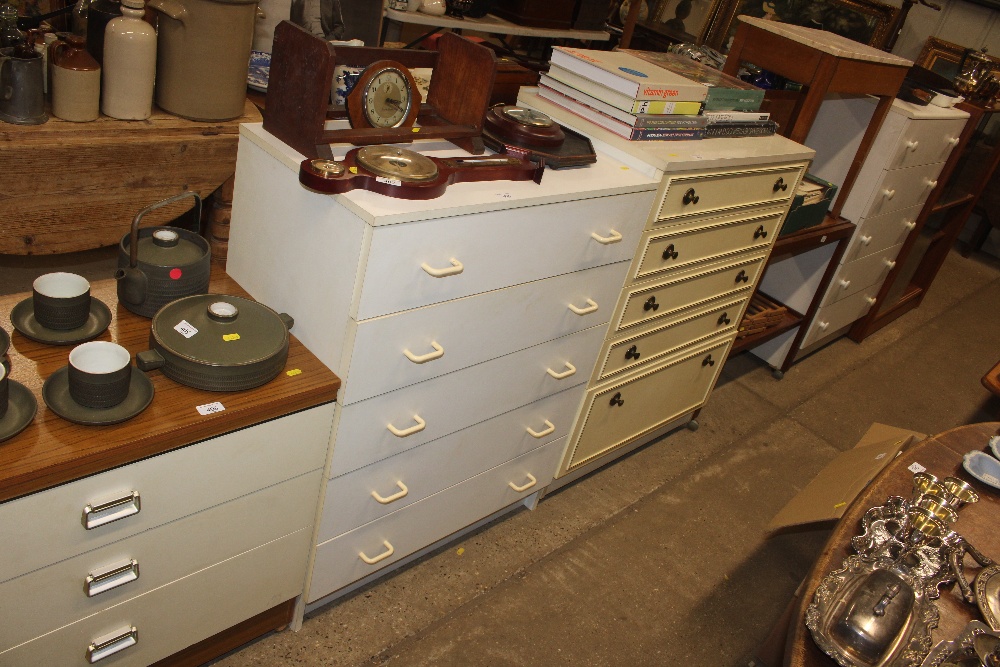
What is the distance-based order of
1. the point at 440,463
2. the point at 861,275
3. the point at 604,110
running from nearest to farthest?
the point at 440,463, the point at 604,110, the point at 861,275

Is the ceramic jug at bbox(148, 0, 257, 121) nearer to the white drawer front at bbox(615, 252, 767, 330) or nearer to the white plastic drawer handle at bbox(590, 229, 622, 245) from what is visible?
the white plastic drawer handle at bbox(590, 229, 622, 245)

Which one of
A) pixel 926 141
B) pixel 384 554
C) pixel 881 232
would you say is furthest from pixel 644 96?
pixel 881 232

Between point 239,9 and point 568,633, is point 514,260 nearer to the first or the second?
point 239,9

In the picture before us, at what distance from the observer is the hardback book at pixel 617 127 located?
2.09 metres

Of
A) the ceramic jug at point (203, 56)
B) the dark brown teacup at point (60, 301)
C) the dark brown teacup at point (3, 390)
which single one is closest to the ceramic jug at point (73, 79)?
the ceramic jug at point (203, 56)

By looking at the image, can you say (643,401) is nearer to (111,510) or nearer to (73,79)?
(111,510)

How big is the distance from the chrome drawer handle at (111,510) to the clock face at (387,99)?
2.94 ft

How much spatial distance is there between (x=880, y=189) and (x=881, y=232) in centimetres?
40

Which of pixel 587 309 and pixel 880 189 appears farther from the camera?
pixel 880 189

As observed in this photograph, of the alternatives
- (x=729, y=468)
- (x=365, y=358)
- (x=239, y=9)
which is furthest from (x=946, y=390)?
(x=239, y=9)

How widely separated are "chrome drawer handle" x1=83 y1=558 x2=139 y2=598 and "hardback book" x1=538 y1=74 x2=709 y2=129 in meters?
1.55

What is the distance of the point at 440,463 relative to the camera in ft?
6.65

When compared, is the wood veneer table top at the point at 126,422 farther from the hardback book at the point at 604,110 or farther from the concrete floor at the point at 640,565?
the hardback book at the point at 604,110

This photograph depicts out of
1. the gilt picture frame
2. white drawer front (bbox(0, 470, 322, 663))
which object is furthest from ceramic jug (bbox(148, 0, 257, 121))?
the gilt picture frame
